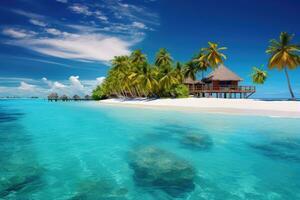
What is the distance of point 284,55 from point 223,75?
1492cm

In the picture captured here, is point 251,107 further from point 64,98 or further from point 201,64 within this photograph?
point 64,98

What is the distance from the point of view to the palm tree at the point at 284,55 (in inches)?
1241

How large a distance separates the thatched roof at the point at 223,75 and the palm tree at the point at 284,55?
41.4 feet

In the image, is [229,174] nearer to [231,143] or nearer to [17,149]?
[231,143]

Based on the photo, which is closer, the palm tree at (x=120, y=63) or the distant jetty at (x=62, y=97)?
the palm tree at (x=120, y=63)

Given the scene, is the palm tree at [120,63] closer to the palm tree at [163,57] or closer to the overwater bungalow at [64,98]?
the palm tree at [163,57]

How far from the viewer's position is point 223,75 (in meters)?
45.8

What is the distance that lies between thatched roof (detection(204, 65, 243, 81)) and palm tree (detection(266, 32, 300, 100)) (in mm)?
12614

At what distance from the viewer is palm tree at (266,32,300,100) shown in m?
31.5

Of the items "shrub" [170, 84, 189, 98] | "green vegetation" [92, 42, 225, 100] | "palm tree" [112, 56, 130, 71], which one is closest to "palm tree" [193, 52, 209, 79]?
"green vegetation" [92, 42, 225, 100]

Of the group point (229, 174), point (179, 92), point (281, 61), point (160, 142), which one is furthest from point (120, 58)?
point (229, 174)

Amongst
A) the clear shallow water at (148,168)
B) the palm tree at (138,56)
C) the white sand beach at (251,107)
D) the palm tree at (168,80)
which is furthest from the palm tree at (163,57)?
the clear shallow water at (148,168)

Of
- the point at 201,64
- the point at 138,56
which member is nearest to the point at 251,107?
the point at 201,64

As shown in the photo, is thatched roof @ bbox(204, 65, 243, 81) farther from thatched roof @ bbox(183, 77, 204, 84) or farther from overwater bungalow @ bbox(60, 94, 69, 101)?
overwater bungalow @ bbox(60, 94, 69, 101)
